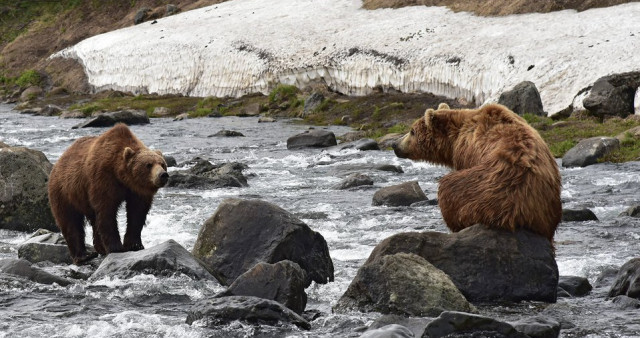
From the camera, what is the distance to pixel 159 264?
998cm

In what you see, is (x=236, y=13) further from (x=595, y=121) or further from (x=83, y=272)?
(x=83, y=272)

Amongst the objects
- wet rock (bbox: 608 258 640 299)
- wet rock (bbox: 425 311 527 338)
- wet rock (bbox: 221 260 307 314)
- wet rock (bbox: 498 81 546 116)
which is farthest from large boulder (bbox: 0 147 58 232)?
wet rock (bbox: 498 81 546 116)

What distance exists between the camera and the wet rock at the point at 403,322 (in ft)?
26.1

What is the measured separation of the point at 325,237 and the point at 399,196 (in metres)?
3.18

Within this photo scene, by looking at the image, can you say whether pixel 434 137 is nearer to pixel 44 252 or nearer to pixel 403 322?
pixel 403 322

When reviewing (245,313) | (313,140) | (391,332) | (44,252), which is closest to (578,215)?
(245,313)

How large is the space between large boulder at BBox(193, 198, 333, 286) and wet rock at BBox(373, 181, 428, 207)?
218 inches

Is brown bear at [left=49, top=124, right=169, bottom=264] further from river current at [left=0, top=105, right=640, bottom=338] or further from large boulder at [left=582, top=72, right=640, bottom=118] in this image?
large boulder at [left=582, top=72, right=640, bottom=118]

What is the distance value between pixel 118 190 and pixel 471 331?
219 inches

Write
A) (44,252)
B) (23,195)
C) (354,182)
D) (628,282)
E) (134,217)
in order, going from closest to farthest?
1. (628,282)
2. (134,217)
3. (44,252)
4. (23,195)
5. (354,182)

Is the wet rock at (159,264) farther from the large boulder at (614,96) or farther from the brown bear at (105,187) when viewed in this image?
the large boulder at (614,96)

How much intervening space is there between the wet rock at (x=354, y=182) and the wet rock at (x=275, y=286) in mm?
9711

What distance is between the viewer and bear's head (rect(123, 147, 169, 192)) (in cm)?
1111

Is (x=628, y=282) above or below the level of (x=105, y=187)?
below
